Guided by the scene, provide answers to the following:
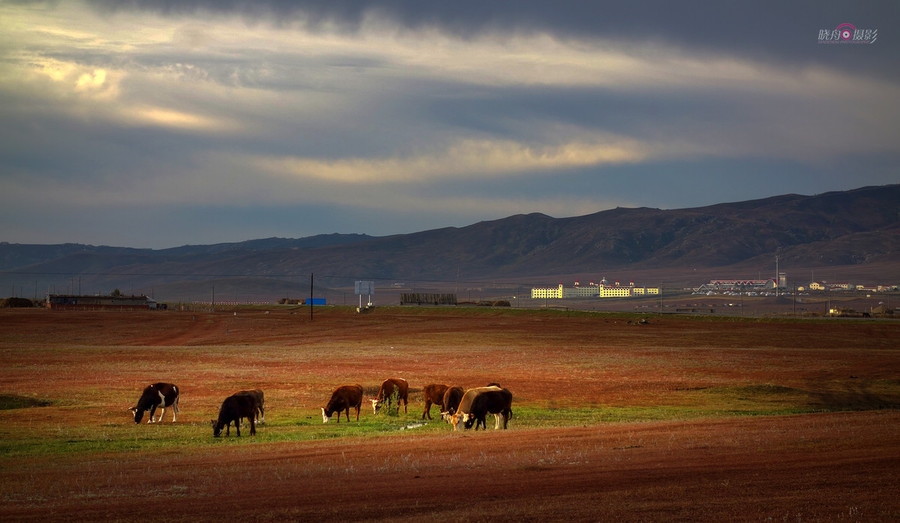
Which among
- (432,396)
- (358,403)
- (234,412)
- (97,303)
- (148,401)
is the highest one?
(97,303)

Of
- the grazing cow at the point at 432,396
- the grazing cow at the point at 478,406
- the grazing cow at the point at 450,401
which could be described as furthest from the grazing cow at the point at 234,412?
the grazing cow at the point at 432,396

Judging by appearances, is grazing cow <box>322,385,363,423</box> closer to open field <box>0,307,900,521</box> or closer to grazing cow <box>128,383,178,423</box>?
open field <box>0,307,900,521</box>

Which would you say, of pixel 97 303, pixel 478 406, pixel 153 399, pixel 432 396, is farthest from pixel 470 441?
pixel 97 303

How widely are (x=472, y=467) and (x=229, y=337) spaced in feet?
261

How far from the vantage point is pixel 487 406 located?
94.9ft

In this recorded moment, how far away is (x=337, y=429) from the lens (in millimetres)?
30078

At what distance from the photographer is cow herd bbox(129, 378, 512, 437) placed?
92.0 ft

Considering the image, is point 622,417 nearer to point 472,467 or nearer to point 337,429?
point 337,429

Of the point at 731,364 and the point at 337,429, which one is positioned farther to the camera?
the point at 731,364

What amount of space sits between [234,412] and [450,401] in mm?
7680

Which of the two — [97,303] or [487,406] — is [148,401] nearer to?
[487,406]

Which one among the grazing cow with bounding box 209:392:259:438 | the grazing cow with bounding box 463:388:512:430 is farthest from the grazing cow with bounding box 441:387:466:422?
the grazing cow with bounding box 209:392:259:438

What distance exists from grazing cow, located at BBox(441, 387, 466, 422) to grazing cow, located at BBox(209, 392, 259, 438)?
672 centimetres

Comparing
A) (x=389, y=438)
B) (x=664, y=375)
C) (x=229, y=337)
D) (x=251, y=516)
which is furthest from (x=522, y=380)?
(x=229, y=337)
